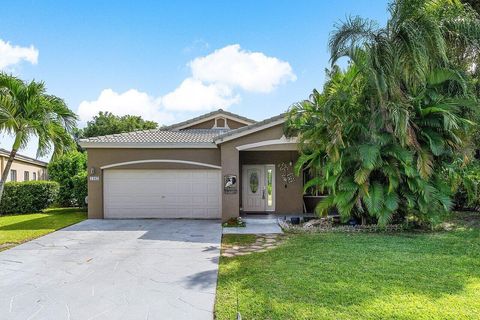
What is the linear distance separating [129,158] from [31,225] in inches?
176

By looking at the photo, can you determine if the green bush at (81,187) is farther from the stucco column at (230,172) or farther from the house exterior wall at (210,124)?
the stucco column at (230,172)

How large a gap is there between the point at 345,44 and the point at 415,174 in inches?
173

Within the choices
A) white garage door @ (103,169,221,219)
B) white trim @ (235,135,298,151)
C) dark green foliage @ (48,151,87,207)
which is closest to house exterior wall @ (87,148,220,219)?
white garage door @ (103,169,221,219)

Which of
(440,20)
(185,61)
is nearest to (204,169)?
(185,61)

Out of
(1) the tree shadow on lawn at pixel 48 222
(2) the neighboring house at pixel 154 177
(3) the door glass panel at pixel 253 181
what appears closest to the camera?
(1) the tree shadow on lawn at pixel 48 222

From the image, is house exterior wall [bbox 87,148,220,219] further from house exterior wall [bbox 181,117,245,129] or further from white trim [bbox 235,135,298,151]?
house exterior wall [bbox 181,117,245,129]

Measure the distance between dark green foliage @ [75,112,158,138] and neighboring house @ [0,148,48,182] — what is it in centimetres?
873

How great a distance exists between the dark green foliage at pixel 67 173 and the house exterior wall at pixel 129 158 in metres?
5.88

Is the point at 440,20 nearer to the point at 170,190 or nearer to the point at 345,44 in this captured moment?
the point at 345,44

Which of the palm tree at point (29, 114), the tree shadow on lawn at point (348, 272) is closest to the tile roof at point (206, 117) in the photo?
the palm tree at point (29, 114)

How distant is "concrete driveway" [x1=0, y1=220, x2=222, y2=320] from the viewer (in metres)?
4.81

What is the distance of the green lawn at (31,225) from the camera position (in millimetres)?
10258

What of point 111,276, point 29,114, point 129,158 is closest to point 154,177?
point 129,158

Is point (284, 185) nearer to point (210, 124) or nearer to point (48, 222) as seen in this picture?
point (210, 124)
